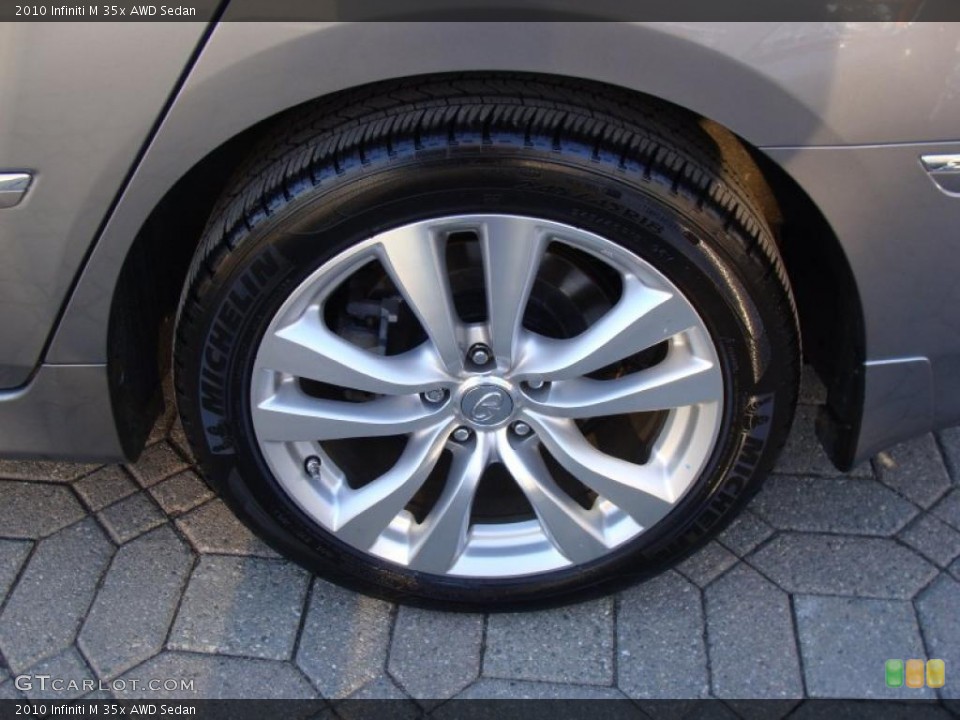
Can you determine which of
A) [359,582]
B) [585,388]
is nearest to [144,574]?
[359,582]

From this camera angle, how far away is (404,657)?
201 cm

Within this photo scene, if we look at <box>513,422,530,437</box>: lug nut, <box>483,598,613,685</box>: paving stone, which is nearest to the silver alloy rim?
<box>513,422,530,437</box>: lug nut

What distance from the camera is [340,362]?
1753 mm

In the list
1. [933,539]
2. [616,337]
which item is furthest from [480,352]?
[933,539]

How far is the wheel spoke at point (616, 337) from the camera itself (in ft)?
5.56

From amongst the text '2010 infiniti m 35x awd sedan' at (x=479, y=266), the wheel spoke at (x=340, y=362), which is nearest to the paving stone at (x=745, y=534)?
the text '2010 infiniti m 35x awd sedan' at (x=479, y=266)

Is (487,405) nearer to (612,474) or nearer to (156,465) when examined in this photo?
(612,474)

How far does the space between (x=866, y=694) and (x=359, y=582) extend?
1.00 m

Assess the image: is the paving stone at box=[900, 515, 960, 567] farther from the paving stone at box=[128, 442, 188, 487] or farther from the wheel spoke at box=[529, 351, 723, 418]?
the paving stone at box=[128, 442, 188, 487]

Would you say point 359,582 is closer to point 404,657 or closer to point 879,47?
point 404,657

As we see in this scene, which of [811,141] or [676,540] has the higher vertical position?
[811,141]

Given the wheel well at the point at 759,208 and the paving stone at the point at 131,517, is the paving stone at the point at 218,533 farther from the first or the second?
the wheel well at the point at 759,208

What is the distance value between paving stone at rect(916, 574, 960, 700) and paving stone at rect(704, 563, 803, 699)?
0.27 metres

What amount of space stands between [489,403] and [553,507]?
0.87 feet
